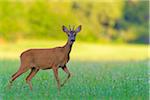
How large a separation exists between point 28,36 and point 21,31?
29.2 inches

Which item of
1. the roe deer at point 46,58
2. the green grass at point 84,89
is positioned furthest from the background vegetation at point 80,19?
the roe deer at point 46,58

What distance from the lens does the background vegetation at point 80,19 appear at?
149 feet

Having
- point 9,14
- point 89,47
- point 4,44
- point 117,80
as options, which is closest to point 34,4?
point 9,14

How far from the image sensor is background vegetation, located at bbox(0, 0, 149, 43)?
149 ft

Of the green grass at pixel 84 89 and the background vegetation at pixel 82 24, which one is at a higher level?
the green grass at pixel 84 89

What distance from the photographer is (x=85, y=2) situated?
48125mm

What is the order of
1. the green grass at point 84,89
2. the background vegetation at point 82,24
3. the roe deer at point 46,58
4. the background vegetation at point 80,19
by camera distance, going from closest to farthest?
the green grass at point 84,89 < the roe deer at point 46,58 < the background vegetation at point 82,24 < the background vegetation at point 80,19

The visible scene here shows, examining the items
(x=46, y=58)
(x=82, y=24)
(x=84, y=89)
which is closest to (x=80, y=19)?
(x=82, y=24)

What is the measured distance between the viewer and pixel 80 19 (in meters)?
47.1

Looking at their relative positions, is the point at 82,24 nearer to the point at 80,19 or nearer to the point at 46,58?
the point at 80,19


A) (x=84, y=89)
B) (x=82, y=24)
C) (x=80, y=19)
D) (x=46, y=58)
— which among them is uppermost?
(x=46, y=58)

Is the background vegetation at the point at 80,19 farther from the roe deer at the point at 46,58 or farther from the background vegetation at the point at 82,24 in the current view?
the roe deer at the point at 46,58

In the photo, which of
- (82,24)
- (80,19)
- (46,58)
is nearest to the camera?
(46,58)

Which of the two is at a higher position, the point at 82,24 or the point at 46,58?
the point at 46,58
